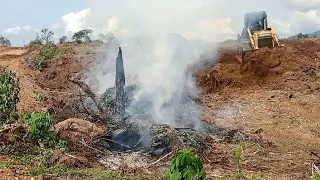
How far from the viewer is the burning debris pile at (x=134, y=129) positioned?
8.39m

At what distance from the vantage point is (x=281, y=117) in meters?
11.5

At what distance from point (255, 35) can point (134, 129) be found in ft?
30.4

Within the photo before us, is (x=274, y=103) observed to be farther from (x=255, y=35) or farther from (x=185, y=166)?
(x=185, y=166)

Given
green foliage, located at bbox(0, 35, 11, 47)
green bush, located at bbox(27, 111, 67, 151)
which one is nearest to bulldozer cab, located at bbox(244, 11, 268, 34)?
green bush, located at bbox(27, 111, 67, 151)

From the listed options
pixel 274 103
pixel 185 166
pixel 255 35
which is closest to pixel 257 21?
pixel 255 35

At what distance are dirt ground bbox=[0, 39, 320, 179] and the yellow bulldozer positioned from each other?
656 millimetres

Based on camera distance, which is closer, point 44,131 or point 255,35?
point 44,131

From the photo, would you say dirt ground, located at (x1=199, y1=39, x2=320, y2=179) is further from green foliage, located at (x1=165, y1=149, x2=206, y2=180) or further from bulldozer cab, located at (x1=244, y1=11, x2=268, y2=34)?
green foliage, located at (x1=165, y1=149, x2=206, y2=180)

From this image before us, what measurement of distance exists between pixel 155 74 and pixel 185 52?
5141 millimetres

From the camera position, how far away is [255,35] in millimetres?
16828

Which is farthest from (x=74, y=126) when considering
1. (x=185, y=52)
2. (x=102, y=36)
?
(x=102, y=36)

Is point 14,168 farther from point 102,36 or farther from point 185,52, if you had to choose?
point 102,36

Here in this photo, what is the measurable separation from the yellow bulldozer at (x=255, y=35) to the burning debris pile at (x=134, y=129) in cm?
612

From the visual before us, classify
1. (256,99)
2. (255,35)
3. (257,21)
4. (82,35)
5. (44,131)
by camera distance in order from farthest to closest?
(82,35), (257,21), (255,35), (256,99), (44,131)
